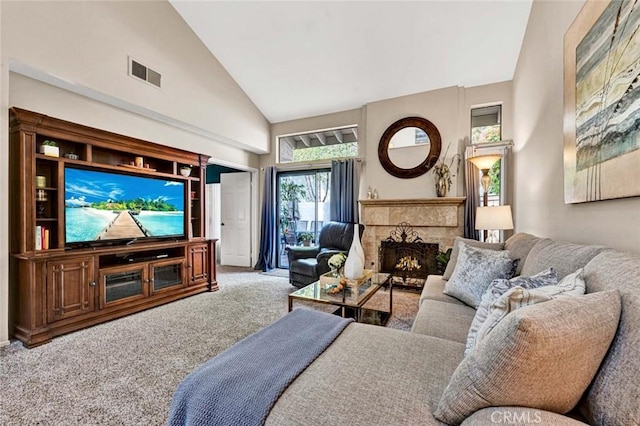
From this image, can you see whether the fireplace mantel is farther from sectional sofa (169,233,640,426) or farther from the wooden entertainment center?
the wooden entertainment center

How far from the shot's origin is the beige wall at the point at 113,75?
241cm

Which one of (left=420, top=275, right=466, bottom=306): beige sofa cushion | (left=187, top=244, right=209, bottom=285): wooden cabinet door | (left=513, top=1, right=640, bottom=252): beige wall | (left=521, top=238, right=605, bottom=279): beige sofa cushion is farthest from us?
(left=187, top=244, right=209, bottom=285): wooden cabinet door

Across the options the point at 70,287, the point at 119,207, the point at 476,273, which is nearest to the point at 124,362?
the point at 70,287

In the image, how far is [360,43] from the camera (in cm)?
365

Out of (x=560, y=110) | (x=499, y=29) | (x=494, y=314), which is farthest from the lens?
(x=499, y=29)

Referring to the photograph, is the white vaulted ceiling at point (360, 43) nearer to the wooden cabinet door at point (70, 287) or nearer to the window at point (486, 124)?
the window at point (486, 124)

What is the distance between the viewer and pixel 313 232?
554 centimetres

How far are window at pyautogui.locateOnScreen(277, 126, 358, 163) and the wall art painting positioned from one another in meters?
3.40

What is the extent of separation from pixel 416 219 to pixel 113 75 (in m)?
4.18

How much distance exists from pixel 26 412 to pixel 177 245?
2213mm

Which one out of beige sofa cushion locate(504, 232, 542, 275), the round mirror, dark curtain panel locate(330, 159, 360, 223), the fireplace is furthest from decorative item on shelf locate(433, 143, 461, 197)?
beige sofa cushion locate(504, 232, 542, 275)

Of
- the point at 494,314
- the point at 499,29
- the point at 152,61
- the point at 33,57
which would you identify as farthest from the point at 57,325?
the point at 499,29

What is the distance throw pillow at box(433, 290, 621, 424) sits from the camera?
0.68 metres

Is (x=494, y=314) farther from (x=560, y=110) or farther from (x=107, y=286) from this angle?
(x=107, y=286)
